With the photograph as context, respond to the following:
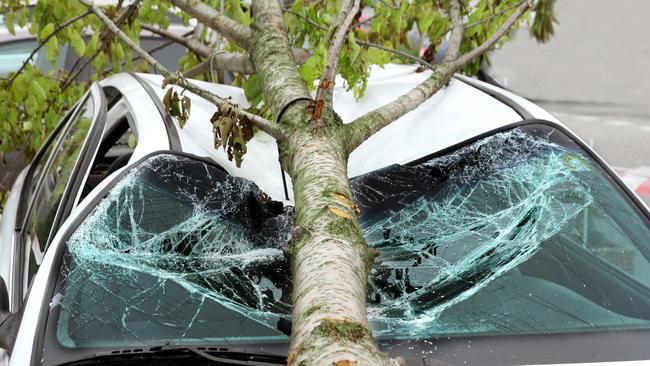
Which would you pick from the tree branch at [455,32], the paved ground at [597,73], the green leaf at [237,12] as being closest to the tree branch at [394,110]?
the tree branch at [455,32]

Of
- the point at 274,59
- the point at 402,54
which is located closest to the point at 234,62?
the point at 274,59

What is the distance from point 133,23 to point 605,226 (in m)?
3.27

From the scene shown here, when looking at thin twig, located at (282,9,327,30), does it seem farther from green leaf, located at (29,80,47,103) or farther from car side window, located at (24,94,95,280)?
green leaf, located at (29,80,47,103)

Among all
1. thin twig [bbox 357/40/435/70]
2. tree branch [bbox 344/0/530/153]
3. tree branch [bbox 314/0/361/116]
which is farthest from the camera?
thin twig [bbox 357/40/435/70]

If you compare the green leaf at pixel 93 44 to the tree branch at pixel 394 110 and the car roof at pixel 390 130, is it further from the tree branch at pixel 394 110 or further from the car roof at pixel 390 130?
the tree branch at pixel 394 110

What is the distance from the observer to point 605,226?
3061mm

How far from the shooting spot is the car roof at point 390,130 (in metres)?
3.58

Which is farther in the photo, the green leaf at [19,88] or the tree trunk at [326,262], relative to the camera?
the green leaf at [19,88]

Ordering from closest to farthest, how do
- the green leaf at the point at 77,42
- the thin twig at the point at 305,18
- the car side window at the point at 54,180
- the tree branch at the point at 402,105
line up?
the tree branch at the point at 402,105 → the car side window at the point at 54,180 → the thin twig at the point at 305,18 → the green leaf at the point at 77,42

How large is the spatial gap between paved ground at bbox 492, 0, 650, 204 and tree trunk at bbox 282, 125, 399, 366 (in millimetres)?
4910

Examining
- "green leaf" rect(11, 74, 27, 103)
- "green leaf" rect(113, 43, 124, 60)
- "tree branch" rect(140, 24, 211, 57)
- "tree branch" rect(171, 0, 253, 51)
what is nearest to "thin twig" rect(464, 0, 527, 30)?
"tree branch" rect(171, 0, 253, 51)

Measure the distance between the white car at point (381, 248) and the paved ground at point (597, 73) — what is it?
435 cm

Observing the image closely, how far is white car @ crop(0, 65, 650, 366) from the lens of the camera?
257 cm

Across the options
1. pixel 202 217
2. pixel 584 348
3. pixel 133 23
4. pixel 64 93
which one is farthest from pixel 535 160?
pixel 64 93
